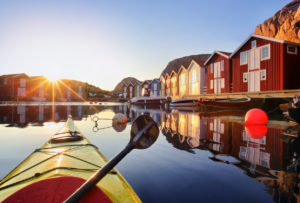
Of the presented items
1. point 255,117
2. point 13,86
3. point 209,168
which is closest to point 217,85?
point 255,117

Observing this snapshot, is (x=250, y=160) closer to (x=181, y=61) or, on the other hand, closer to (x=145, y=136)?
(x=145, y=136)

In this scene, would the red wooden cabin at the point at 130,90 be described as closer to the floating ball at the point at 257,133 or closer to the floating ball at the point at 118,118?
the floating ball at the point at 118,118

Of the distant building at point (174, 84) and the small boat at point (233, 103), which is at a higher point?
the distant building at point (174, 84)

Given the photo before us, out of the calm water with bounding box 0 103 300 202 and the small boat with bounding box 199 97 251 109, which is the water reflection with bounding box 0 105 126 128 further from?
the small boat with bounding box 199 97 251 109

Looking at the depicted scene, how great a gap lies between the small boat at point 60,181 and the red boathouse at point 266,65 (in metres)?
23.2

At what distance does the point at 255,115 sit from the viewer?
31.3 feet

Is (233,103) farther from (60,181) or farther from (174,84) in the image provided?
(174,84)

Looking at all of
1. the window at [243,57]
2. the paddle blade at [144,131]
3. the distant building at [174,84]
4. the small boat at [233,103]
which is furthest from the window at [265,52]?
the paddle blade at [144,131]

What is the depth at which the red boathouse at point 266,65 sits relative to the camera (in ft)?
64.3

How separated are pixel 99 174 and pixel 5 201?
905 mm

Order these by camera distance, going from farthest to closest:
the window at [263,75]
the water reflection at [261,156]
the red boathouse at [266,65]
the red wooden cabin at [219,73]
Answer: the red wooden cabin at [219,73] < the window at [263,75] < the red boathouse at [266,65] < the water reflection at [261,156]

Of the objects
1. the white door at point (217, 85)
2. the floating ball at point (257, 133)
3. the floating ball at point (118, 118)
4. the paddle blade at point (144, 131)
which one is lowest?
the floating ball at point (257, 133)

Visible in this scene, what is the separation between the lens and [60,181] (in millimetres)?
1667

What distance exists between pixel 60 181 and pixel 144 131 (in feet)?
3.20
